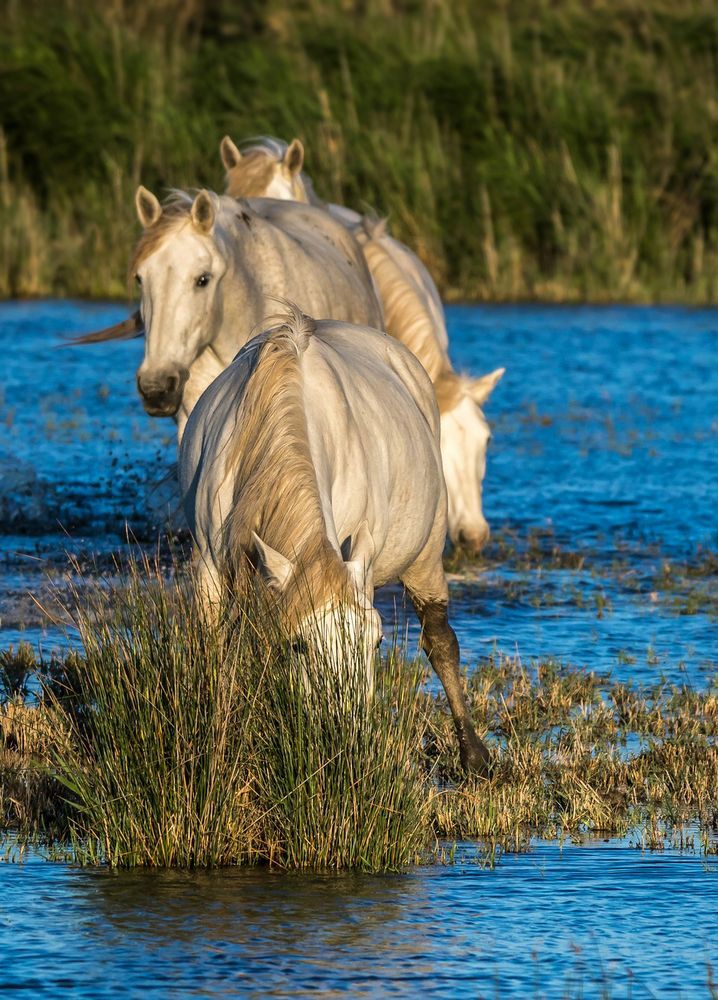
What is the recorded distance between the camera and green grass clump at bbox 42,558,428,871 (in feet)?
16.5

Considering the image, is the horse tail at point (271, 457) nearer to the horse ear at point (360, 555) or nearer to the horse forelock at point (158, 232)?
the horse ear at point (360, 555)

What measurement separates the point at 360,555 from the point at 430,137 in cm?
1660

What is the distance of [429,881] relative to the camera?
16.8 feet

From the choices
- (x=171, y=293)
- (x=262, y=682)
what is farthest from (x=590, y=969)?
(x=171, y=293)

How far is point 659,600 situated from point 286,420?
4.37 metres

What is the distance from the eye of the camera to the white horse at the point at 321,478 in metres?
4.88

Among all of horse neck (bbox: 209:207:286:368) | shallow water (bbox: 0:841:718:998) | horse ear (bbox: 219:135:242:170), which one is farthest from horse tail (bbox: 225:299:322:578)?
horse ear (bbox: 219:135:242:170)

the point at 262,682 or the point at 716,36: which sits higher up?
the point at 716,36

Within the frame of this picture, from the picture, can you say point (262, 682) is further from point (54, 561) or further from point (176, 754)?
point (54, 561)

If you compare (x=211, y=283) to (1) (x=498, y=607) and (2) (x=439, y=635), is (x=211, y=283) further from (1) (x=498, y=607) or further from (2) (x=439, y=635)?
(1) (x=498, y=607)

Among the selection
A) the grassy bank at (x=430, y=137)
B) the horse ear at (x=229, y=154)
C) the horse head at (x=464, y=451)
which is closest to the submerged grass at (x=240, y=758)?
the horse head at (x=464, y=451)

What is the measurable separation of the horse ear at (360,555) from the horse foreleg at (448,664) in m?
1.27

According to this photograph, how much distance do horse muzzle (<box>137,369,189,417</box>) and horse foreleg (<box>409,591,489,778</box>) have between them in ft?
4.32

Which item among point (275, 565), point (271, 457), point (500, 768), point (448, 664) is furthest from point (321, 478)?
point (448, 664)
